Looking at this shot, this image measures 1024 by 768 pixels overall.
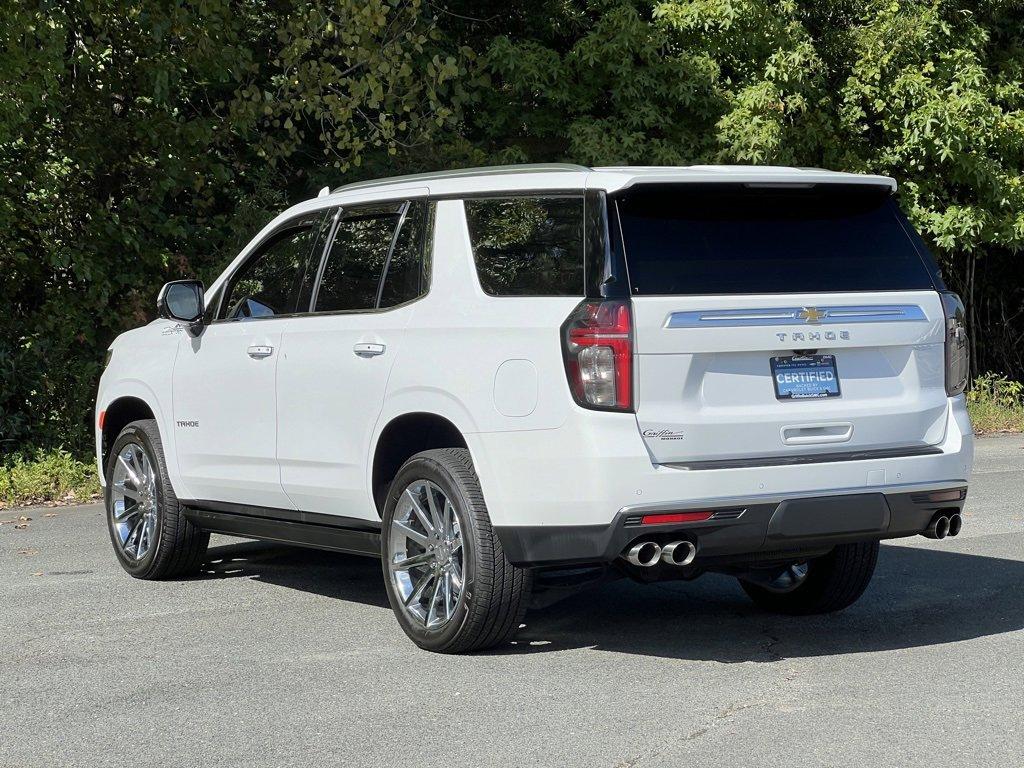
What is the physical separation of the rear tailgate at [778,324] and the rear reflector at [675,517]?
19 centimetres

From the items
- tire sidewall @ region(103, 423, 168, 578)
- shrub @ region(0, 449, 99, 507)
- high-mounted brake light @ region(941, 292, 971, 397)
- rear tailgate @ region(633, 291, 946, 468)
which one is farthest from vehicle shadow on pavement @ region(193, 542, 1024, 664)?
shrub @ region(0, 449, 99, 507)

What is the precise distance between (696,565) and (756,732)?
3.35 feet

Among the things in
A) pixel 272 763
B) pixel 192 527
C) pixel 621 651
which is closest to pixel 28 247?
pixel 192 527

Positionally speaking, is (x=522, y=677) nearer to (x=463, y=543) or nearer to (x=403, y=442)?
(x=463, y=543)

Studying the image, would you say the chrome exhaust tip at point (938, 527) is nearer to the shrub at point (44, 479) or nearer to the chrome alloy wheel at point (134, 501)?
the chrome alloy wheel at point (134, 501)

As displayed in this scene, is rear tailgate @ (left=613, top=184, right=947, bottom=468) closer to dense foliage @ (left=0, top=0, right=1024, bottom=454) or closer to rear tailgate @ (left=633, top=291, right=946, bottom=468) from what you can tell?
rear tailgate @ (left=633, top=291, right=946, bottom=468)

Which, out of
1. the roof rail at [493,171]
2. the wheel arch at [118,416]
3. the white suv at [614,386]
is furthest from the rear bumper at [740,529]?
the wheel arch at [118,416]

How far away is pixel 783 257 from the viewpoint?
6.47 m

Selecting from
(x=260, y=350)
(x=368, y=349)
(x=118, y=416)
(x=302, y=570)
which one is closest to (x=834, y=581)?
(x=368, y=349)

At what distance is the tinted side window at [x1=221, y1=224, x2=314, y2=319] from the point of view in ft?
25.5

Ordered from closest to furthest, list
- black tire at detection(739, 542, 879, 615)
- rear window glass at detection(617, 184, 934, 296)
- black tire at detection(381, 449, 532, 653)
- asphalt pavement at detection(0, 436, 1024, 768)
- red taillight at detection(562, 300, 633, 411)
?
asphalt pavement at detection(0, 436, 1024, 768)
red taillight at detection(562, 300, 633, 411)
rear window glass at detection(617, 184, 934, 296)
black tire at detection(381, 449, 532, 653)
black tire at detection(739, 542, 879, 615)

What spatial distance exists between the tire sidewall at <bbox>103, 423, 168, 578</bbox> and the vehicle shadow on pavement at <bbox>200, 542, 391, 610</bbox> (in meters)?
0.37

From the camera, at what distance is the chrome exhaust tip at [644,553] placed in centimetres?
608

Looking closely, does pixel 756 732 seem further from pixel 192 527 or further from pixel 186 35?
pixel 186 35
